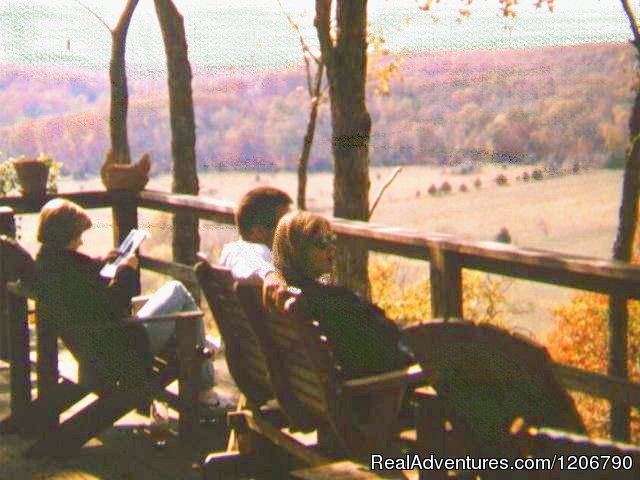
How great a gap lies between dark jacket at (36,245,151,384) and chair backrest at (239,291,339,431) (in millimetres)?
904

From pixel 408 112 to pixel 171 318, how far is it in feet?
226

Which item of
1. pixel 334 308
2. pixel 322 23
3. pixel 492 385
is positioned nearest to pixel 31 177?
pixel 334 308

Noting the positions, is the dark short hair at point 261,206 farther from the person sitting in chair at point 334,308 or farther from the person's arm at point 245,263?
the person sitting in chair at point 334,308

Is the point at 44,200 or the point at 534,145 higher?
the point at 44,200

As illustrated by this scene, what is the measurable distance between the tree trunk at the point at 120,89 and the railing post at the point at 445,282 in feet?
33.0

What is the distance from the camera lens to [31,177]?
670 cm

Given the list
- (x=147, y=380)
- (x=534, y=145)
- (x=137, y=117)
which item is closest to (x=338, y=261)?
(x=147, y=380)

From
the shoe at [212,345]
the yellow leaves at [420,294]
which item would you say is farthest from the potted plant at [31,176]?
the yellow leaves at [420,294]

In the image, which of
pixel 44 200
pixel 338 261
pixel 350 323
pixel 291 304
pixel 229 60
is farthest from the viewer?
pixel 229 60

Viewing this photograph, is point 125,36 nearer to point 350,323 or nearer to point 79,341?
point 79,341

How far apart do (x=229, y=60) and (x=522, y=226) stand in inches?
2224

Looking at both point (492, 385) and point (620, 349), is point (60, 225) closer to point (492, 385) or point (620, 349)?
point (492, 385)

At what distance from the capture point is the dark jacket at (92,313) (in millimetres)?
4359

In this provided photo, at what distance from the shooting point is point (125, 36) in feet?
50.2
